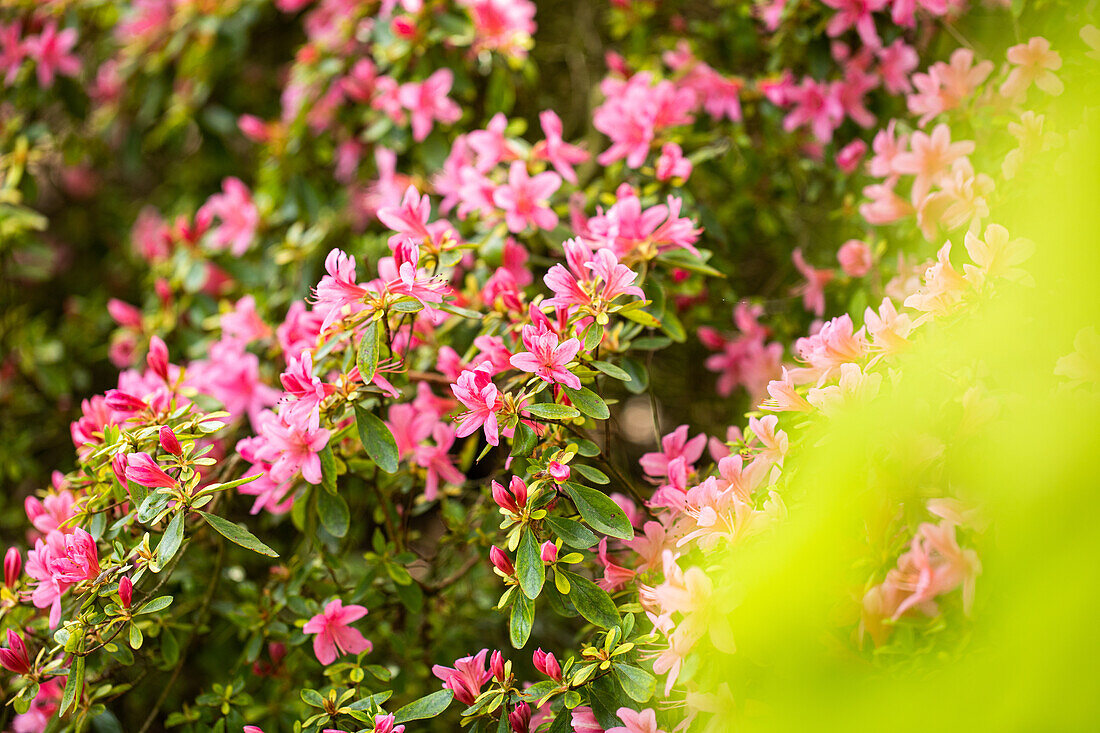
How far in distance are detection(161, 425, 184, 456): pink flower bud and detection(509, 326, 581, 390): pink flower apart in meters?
0.38

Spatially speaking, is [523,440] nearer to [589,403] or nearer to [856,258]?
[589,403]

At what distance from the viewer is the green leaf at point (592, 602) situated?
80 cm

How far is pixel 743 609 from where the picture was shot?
0.35m

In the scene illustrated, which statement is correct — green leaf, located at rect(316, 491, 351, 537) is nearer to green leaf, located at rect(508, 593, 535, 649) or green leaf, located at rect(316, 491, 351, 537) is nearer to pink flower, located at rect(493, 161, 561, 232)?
green leaf, located at rect(508, 593, 535, 649)

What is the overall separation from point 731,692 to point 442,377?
20.6 inches

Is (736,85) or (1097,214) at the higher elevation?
(1097,214)

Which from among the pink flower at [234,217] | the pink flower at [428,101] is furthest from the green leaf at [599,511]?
the pink flower at [234,217]

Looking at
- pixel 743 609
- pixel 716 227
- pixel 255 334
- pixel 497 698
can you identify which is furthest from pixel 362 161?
pixel 743 609

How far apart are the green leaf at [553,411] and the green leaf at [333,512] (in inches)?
12.0

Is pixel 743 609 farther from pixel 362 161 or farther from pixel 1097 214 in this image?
pixel 362 161

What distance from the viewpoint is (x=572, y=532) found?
0.81 m

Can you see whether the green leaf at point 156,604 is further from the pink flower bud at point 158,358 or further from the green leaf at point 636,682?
the green leaf at point 636,682

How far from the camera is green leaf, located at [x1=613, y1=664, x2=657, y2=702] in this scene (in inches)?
29.0

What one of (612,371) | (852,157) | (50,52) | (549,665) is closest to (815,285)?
(852,157)
